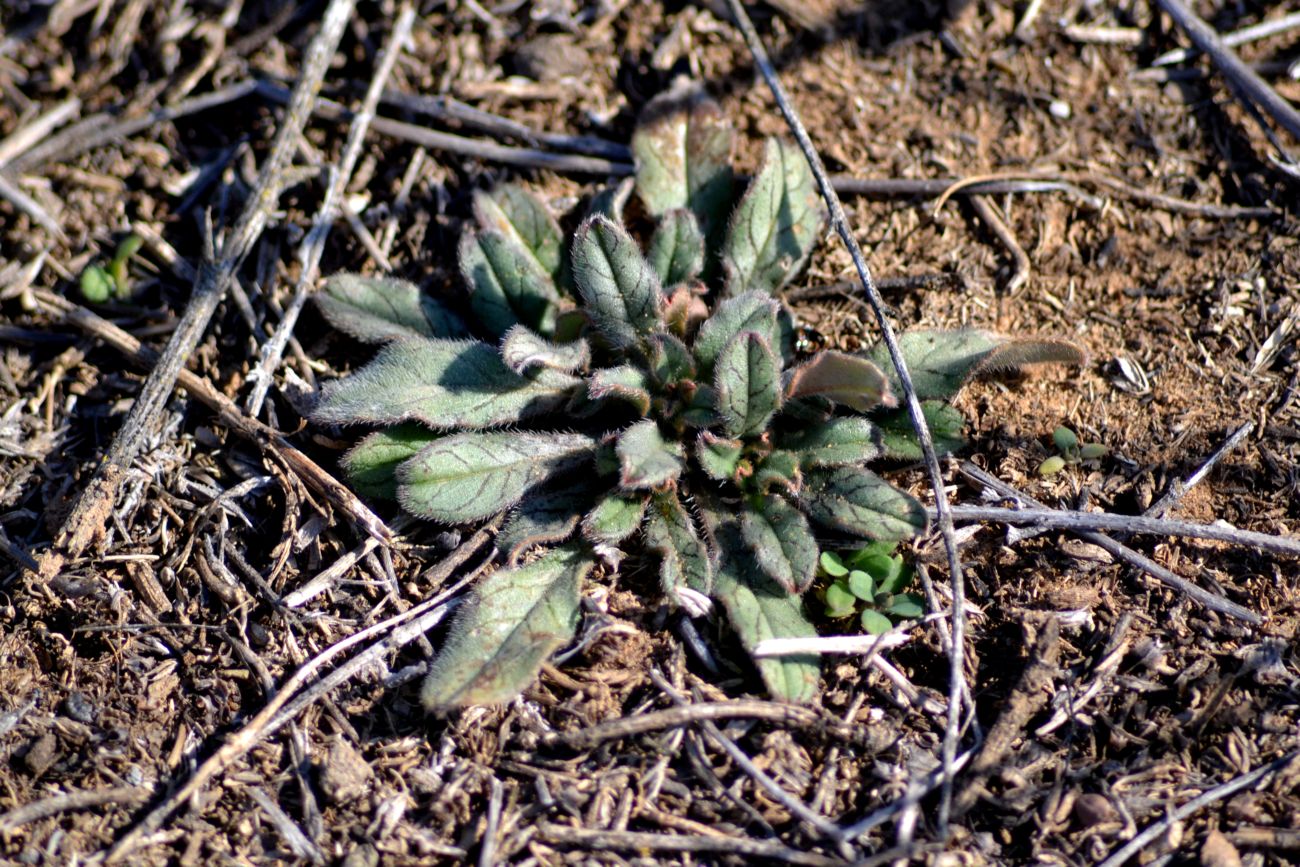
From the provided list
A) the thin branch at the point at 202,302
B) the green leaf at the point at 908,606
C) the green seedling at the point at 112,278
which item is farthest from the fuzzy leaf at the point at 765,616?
the green seedling at the point at 112,278

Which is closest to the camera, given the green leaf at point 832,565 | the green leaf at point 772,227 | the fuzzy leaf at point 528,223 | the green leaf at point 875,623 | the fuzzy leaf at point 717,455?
the green leaf at point 875,623

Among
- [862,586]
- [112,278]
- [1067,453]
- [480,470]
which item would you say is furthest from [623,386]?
[112,278]

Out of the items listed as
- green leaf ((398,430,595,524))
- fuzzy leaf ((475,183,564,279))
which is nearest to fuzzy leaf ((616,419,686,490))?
green leaf ((398,430,595,524))

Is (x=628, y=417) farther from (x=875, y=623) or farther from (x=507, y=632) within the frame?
(x=875, y=623)

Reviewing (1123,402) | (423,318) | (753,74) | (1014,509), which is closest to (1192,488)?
(1123,402)

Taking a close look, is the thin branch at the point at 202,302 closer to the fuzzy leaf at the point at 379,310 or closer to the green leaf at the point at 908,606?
the fuzzy leaf at the point at 379,310
